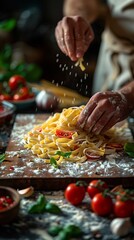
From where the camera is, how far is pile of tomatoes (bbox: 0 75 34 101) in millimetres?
3672

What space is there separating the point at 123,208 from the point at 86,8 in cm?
238

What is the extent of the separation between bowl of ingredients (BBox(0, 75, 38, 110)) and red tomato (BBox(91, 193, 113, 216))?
65.5 inches

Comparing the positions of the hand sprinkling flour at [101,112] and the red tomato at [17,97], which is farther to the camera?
the red tomato at [17,97]

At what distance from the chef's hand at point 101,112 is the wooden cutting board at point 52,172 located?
0.22 meters

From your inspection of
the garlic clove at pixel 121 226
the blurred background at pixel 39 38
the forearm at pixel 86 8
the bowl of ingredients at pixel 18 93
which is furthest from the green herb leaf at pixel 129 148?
the blurred background at pixel 39 38

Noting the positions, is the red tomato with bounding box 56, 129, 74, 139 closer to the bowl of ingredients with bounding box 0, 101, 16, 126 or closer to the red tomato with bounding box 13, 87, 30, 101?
the bowl of ingredients with bounding box 0, 101, 16, 126

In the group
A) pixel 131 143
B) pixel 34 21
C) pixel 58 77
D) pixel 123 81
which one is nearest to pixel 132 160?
pixel 131 143

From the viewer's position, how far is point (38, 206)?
2.09 metres

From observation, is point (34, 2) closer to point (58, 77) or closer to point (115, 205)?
point (58, 77)

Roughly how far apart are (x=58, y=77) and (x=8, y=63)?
10.7ft

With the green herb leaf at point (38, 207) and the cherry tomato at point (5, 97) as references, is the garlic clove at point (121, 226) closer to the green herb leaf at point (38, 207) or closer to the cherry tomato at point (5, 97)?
the green herb leaf at point (38, 207)

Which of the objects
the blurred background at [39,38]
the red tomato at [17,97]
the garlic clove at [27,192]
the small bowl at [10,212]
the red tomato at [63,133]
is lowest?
the blurred background at [39,38]

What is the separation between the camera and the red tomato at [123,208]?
2000mm

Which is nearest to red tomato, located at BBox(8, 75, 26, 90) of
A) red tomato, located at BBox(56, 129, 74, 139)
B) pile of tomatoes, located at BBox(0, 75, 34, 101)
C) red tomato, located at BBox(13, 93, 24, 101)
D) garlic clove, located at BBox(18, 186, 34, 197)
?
pile of tomatoes, located at BBox(0, 75, 34, 101)
